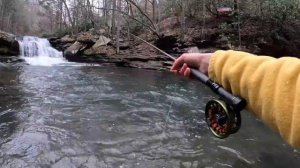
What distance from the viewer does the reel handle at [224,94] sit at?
1396 mm

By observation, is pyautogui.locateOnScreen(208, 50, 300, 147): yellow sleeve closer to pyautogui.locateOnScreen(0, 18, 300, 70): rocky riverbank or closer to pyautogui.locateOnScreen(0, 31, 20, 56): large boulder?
pyautogui.locateOnScreen(0, 18, 300, 70): rocky riverbank

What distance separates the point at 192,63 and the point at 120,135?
13.1 feet

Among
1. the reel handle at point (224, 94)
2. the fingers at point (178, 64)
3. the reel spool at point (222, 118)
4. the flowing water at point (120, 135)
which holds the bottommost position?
the flowing water at point (120, 135)

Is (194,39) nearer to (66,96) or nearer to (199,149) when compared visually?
(66,96)

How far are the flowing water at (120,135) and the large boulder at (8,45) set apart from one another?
12716mm

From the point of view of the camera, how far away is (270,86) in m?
1.16

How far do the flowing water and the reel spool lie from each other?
90.2 inches

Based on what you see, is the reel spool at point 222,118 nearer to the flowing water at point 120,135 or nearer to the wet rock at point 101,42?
the flowing water at point 120,135

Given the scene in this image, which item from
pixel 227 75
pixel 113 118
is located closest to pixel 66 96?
pixel 113 118

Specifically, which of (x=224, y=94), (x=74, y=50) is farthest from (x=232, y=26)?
(x=224, y=94)

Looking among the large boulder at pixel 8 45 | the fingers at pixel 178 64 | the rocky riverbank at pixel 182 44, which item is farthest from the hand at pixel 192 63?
the large boulder at pixel 8 45

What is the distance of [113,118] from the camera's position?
21.4 feet

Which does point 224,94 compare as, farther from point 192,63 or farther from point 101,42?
point 101,42

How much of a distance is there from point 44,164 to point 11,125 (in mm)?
1867
